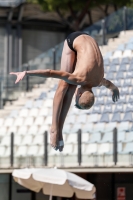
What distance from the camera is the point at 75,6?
105 ft

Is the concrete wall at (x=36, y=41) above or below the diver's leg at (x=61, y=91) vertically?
above

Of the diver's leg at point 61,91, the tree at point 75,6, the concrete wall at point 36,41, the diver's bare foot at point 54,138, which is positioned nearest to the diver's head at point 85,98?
the diver's leg at point 61,91

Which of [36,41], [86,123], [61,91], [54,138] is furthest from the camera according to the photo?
[36,41]

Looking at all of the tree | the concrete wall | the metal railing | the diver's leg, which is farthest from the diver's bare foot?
the concrete wall

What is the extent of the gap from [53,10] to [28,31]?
214cm

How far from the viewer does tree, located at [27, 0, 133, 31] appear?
3186 cm

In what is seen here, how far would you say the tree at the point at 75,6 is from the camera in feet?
105

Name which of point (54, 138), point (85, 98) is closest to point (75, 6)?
point (54, 138)

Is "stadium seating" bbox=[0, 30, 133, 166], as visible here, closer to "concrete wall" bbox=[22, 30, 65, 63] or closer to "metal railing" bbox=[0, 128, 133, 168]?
"metal railing" bbox=[0, 128, 133, 168]

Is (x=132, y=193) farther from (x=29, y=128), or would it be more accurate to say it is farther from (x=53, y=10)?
(x=53, y=10)

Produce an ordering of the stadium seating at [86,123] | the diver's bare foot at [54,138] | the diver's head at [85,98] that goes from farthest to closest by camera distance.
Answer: the stadium seating at [86,123] → the diver's bare foot at [54,138] → the diver's head at [85,98]

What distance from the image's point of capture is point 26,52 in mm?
34000

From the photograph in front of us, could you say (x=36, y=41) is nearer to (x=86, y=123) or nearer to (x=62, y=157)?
(x=86, y=123)

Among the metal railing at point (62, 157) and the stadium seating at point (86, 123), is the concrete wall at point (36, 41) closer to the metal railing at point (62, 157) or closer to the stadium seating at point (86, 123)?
the stadium seating at point (86, 123)
